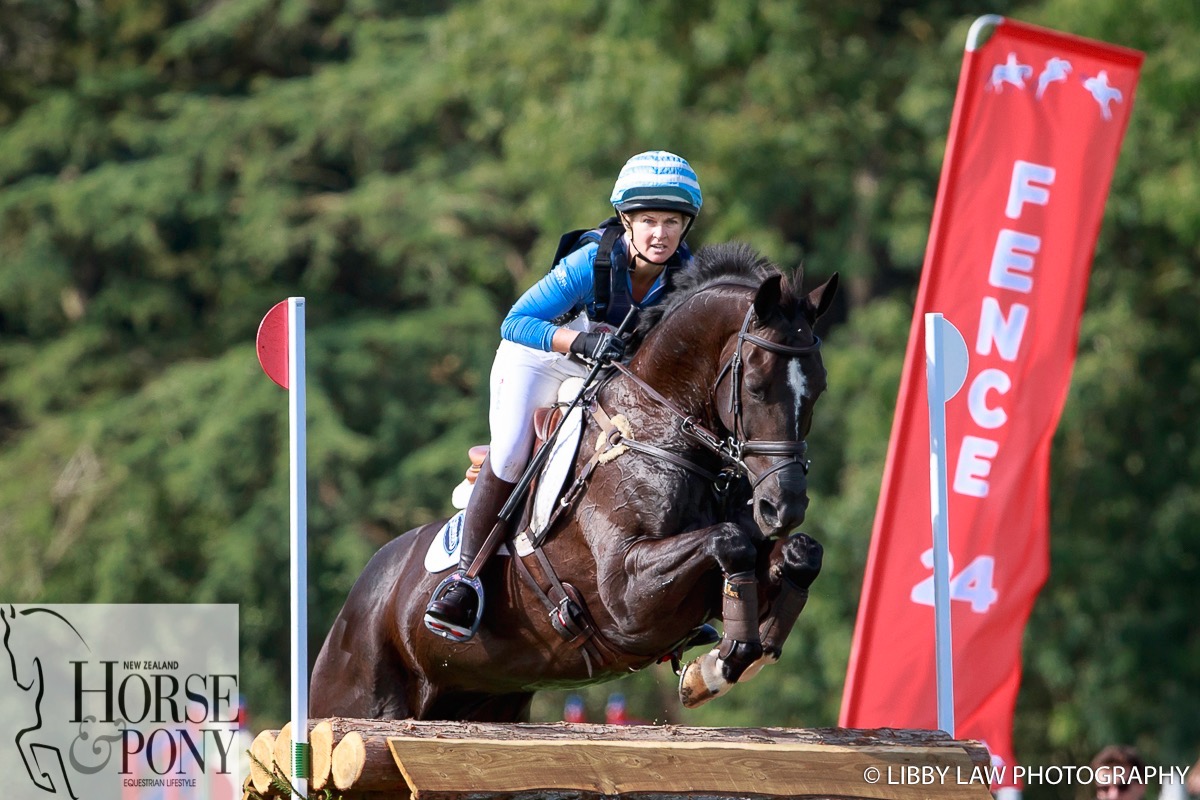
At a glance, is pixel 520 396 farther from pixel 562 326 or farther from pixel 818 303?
pixel 818 303

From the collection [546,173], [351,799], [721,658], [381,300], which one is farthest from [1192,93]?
[351,799]

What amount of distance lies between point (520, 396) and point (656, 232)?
32.5 inches

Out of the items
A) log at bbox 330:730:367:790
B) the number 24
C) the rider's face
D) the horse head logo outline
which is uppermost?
Result: the rider's face

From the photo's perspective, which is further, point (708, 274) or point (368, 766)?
point (708, 274)

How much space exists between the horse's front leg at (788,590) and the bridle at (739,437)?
287mm

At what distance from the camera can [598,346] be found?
20.0 feet

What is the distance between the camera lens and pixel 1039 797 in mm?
19562

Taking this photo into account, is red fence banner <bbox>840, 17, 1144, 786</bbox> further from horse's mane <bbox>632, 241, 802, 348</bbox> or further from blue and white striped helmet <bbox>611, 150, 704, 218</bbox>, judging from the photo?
blue and white striped helmet <bbox>611, 150, 704, 218</bbox>

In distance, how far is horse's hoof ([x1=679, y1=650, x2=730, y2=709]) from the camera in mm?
5543

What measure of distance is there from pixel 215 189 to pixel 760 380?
14539mm

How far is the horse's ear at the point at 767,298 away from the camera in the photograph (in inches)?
223

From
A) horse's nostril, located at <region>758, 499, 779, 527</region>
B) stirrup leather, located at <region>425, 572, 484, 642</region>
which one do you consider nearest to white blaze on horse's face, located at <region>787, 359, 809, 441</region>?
horse's nostril, located at <region>758, 499, 779, 527</region>

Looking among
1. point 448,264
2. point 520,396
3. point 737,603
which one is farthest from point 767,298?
point 448,264

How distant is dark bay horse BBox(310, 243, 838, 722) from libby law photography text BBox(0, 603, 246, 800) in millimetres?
1632
